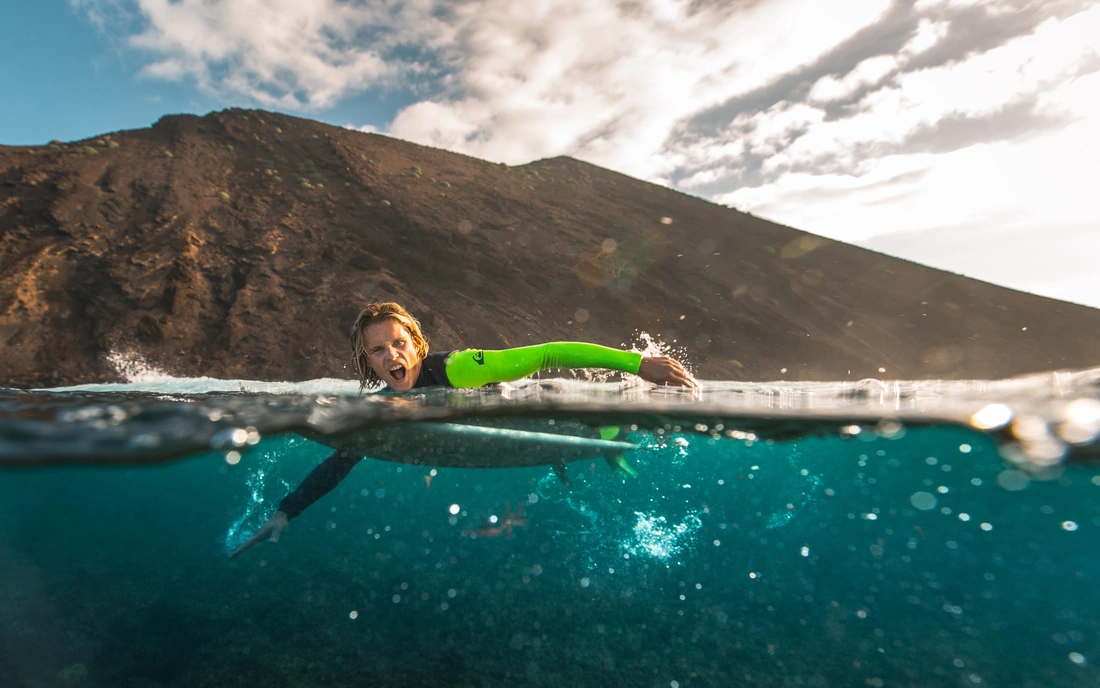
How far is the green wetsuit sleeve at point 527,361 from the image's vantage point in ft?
18.8

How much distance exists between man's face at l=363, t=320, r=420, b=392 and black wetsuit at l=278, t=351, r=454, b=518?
1.18 feet

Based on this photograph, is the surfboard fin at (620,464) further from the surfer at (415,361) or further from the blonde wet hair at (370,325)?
the blonde wet hair at (370,325)

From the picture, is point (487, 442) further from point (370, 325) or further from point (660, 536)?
point (660, 536)

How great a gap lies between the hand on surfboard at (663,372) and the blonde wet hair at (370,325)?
256 cm

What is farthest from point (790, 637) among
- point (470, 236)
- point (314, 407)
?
point (470, 236)

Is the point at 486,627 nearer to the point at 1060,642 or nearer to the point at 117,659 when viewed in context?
the point at 117,659

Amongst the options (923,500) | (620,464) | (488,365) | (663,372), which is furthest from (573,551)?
(663,372)

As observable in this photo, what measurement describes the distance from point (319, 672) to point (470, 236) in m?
25.5

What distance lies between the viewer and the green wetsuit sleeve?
5.72m

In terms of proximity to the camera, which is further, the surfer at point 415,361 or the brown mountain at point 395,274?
the brown mountain at point 395,274

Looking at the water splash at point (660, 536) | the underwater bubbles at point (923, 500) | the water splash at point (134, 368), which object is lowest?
the water splash at point (660, 536)

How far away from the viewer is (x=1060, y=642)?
32.1ft

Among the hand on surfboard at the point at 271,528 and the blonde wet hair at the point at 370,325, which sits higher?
the blonde wet hair at the point at 370,325

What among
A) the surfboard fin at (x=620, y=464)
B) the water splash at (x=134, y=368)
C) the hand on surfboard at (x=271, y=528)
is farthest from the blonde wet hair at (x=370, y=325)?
the water splash at (x=134, y=368)
